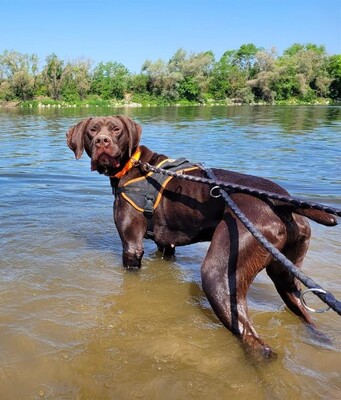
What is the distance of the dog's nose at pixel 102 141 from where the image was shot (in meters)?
3.78

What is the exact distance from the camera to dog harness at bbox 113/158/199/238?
383cm

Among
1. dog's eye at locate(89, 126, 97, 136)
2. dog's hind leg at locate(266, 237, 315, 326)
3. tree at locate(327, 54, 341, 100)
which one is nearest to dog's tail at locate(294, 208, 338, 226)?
dog's hind leg at locate(266, 237, 315, 326)

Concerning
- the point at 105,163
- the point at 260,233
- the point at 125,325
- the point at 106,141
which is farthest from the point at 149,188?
the point at 260,233

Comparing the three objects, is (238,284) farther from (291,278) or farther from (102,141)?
(102,141)

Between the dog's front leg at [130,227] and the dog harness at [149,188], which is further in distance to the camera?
the dog's front leg at [130,227]

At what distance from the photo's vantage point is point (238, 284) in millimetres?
2875

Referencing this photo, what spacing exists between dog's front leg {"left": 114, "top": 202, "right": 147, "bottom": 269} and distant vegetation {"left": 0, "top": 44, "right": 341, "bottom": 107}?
69.1 m

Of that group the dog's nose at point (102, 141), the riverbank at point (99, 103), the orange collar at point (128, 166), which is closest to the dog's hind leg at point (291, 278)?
the orange collar at point (128, 166)

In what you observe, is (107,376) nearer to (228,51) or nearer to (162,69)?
(162,69)

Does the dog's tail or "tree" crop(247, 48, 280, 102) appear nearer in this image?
the dog's tail

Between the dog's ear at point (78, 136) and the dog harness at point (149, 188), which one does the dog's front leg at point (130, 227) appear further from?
the dog's ear at point (78, 136)

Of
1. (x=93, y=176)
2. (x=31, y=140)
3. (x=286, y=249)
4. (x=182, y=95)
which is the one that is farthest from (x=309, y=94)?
(x=286, y=249)

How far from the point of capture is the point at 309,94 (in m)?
84.2

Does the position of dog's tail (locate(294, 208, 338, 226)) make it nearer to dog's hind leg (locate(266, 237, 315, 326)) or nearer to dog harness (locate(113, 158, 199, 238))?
dog's hind leg (locate(266, 237, 315, 326))
